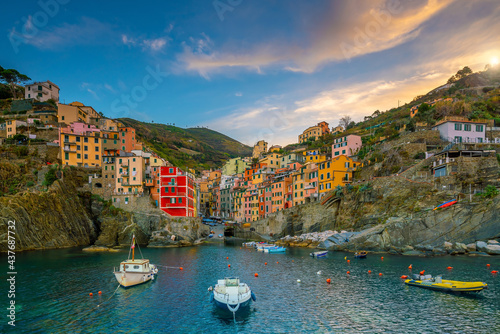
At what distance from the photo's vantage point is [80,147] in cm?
9688

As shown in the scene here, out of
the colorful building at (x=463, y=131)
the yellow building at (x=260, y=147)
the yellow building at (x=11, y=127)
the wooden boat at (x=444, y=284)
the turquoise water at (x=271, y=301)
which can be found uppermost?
the yellow building at (x=260, y=147)

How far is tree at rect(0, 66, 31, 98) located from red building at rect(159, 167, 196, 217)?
88.1 m

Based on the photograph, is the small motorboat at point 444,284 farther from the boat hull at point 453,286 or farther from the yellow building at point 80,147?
the yellow building at point 80,147

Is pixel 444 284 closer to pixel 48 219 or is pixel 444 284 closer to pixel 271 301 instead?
pixel 271 301

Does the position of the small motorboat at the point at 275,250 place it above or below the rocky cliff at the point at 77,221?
below

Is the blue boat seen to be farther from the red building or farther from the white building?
the white building

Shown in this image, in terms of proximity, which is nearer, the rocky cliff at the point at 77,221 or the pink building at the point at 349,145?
the rocky cliff at the point at 77,221

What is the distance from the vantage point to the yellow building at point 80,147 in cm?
9481

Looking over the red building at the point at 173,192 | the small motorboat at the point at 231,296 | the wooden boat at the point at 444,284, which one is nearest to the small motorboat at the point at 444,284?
the wooden boat at the point at 444,284

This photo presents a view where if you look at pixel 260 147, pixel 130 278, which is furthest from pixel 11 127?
pixel 260 147

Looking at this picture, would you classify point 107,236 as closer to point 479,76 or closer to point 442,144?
point 442,144

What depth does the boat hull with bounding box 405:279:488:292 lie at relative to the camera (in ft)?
103

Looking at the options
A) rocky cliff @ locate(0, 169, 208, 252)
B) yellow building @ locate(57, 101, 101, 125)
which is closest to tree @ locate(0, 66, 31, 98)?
yellow building @ locate(57, 101, 101, 125)

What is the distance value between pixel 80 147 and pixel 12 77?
69668 mm
